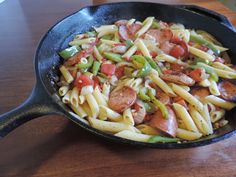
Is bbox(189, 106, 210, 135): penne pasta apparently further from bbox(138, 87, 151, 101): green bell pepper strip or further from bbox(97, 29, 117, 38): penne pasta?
bbox(97, 29, 117, 38): penne pasta

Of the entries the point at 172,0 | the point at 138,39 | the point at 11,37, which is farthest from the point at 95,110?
the point at 172,0

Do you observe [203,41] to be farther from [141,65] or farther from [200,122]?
[200,122]

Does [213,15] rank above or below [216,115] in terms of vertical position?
above

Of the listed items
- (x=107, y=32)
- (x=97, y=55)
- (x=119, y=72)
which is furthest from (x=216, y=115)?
(x=107, y=32)

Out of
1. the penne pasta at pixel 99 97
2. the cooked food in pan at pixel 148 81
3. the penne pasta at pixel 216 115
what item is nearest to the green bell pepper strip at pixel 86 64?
the cooked food in pan at pixel 148 81

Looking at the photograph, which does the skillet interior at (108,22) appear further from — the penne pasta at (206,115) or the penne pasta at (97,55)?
the penne pasta at (97,55)

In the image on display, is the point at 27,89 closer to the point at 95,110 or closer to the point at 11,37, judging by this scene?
the point at 95,110

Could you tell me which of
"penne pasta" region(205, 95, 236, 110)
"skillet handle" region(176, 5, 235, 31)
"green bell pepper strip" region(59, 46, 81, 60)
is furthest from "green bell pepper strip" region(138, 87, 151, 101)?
"skillet handle" region(176, 5, 235, 31)
